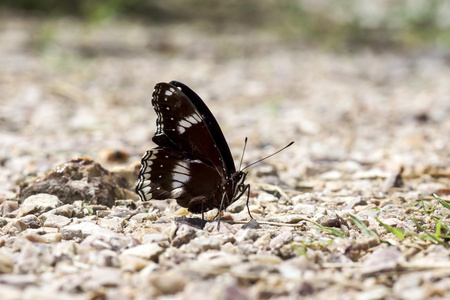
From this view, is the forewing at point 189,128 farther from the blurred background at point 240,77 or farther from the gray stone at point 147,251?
the blurred background at point 240,77

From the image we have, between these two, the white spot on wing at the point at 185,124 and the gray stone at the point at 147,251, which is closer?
the gray stone at the point at 147,251

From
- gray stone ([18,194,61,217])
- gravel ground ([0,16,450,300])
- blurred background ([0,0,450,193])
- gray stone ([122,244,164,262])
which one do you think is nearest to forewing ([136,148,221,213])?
gravel ground ([0,16,450,300])

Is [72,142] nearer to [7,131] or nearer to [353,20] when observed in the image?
[7,131]

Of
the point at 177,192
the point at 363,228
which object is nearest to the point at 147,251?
the point at 177,192

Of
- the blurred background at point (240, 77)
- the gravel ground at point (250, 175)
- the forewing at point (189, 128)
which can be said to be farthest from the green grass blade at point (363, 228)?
the blurred background at point (240, 77)

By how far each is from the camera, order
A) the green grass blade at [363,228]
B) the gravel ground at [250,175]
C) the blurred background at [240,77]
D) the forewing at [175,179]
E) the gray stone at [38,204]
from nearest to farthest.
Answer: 1. the gravel ground at [250,175]
2. the green grass blade at [363,228]
3. the gray stone at [38,204]
4. the forewing at [175,179]
5. the blurred background at [240,77]

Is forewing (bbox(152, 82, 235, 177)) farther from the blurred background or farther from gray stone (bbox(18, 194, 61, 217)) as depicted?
the blurred background

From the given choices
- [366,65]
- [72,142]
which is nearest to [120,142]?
[72,142]
